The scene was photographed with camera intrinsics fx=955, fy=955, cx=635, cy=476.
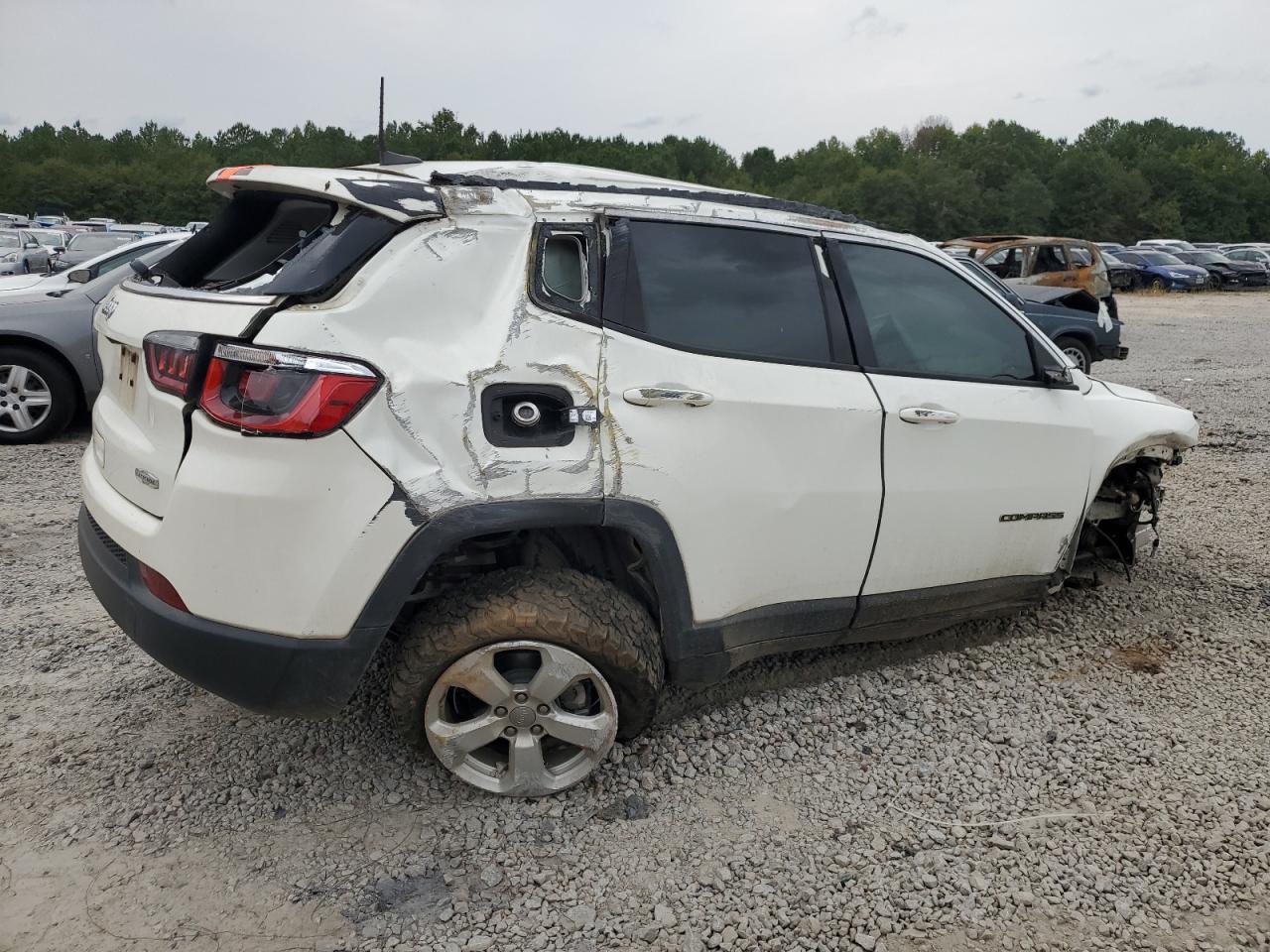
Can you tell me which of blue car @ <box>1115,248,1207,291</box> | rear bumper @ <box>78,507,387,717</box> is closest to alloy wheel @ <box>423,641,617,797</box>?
rear bumper @ <box>78,507,387,717</box>

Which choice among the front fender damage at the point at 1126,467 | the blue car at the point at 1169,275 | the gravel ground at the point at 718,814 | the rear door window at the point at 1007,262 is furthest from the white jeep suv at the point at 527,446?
the blue car at the point at 1169,275

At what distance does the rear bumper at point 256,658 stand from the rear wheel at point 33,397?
16.9 feet

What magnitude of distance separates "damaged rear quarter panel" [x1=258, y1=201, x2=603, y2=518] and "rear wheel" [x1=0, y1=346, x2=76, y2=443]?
217 inches

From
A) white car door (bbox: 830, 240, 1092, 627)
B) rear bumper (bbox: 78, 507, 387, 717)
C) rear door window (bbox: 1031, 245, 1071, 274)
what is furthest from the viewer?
rear door window (bbox: 1031, 245, 1071, 274)

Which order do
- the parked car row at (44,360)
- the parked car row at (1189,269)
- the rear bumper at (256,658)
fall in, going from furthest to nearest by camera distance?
1. the parked car row at (1189,269)
2. the parked car row at (44,360)
3. the rear bumper at (256,658)

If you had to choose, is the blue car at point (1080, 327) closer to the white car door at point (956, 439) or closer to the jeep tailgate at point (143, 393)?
the white car door at point (956, 439)

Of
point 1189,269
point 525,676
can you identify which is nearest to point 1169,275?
point 1189,269

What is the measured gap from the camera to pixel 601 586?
2.71m

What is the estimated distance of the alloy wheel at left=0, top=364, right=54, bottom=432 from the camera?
6719mm

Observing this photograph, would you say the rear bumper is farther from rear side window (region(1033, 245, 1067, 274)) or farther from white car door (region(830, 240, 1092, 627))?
rear side window (region(1033, 245, 1067, 274))

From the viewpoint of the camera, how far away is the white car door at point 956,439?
313 cm

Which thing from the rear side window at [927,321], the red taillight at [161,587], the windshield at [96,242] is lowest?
the red taillight at [161,587]

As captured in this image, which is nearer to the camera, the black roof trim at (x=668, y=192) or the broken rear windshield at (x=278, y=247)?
the broken rear windshield at (x=278, y=247)

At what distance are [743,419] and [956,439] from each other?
0.88 m
